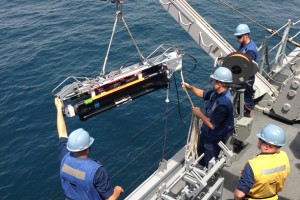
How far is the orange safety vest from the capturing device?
14.3 feet

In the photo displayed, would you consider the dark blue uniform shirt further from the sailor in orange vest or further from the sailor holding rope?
the sailor holding rope

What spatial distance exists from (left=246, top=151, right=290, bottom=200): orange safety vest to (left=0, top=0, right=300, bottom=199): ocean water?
8.80 ft

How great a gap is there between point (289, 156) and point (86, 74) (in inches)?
417

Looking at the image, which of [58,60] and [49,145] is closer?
[49,145]

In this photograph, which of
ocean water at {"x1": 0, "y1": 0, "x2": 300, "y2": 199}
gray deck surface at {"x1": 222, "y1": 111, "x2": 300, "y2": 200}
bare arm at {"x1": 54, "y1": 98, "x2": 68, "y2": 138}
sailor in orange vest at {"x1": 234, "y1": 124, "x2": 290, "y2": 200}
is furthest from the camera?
ocean water at {"x1": 0, "y1": 0, "x2": 300, "y2": 199}

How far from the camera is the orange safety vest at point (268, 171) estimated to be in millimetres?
4363

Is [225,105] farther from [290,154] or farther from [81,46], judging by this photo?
[81,46]

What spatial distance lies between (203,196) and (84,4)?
828 inches

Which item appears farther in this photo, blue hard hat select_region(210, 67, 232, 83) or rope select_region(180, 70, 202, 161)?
rope select_region(180, 70, 202, 161)

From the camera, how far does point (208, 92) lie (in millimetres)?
6453

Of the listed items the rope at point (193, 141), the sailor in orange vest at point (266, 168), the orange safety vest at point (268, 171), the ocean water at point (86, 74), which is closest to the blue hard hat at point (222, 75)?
the rope at point (193, 141)

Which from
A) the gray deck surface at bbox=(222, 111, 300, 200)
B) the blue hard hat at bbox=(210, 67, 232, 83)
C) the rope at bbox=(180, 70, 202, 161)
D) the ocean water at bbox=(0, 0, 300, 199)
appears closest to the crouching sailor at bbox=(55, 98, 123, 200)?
the ocean water at bbox=(0, 0, 300, 199)

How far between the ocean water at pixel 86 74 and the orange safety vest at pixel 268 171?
2.68 metres

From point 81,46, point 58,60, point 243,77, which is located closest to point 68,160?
point 243,77
